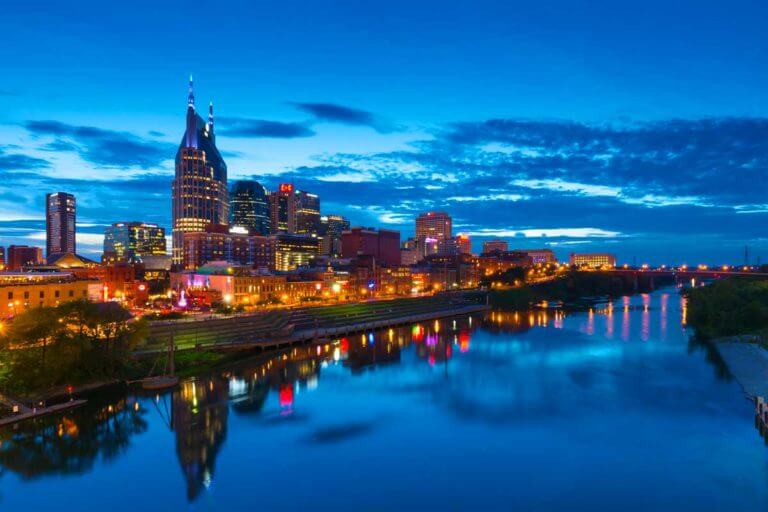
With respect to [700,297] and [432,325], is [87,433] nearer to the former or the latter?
[432,325]

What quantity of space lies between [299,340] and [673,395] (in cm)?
3520

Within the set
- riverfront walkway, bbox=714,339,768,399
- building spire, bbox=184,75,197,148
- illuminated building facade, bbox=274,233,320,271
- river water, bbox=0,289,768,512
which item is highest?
building spire, bbox=184,75,197,148

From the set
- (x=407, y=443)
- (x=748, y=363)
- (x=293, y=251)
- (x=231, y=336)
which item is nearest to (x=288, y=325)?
(x=231, y=336)

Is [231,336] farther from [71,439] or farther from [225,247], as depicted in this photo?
[225,247]

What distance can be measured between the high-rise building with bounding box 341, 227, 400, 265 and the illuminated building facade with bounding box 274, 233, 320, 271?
1081 cm

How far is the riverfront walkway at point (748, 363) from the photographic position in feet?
118

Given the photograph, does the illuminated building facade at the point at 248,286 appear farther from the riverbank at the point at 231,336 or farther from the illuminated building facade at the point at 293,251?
the illuminated building facade at the point at 293,251

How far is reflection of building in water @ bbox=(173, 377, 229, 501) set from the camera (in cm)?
2414

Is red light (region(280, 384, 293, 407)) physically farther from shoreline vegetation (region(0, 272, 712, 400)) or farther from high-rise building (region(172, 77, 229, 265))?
high-rise building (region(172, 77, 229, 265))

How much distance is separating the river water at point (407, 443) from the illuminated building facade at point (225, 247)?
109978mm

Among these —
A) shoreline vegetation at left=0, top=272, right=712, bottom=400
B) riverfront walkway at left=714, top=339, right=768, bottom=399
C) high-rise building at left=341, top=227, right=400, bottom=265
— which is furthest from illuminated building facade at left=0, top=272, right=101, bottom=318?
high-rise building at left=341, top=227, right=400, bottom=265

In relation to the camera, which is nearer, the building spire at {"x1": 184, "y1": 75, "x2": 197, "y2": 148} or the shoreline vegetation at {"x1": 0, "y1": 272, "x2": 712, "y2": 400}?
the shoreline vegetation at {"x1": 0, "y1": 272, "x2": 712, "y2": 400}

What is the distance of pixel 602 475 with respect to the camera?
76.5ft

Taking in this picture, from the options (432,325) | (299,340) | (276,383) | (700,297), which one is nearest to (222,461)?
(276,383)
